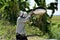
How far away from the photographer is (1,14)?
4551mm

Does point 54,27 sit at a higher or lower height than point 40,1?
lower

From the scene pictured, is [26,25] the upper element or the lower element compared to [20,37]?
upper

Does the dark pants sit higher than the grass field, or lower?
lower

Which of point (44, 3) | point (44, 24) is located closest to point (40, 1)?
point (44, 3)

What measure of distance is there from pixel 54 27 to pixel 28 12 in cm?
50

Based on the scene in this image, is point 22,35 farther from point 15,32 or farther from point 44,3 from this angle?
point 44,3

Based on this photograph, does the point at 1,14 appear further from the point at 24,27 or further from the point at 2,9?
the point at 24,27

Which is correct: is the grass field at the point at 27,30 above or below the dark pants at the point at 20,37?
above

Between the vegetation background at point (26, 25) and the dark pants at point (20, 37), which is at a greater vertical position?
the vegetation background at point (26, 25)

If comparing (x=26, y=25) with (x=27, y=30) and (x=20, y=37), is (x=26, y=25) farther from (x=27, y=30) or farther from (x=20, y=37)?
(x=20, y=37)

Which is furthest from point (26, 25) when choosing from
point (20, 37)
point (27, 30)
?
point (20, 37)

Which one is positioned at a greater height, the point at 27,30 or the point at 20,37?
the point at 27,30

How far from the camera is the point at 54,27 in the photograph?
175 inches

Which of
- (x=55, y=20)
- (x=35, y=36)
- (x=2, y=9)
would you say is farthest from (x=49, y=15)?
(x=2, y=9)
